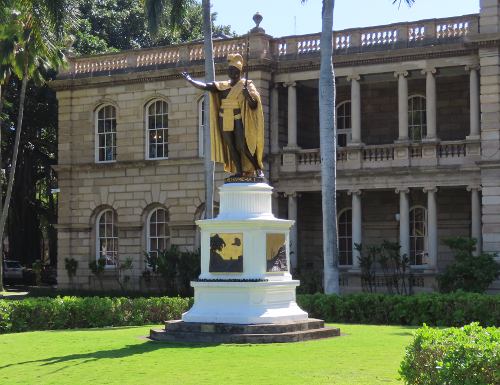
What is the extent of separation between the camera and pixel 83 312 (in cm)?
2189

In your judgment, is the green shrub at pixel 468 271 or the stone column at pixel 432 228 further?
the stone column at pixel 432 228

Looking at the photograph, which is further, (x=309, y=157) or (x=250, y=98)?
(x=309, y=157)

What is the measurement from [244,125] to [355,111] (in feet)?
61.3

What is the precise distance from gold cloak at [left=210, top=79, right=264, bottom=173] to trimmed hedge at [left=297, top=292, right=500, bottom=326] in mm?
5144

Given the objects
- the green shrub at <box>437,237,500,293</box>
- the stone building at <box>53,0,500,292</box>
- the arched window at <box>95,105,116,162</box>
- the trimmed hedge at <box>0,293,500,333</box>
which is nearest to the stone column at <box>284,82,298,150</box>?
the stone building at <box>53,0,500,292</box>

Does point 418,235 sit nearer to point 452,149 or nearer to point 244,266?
point 452,149

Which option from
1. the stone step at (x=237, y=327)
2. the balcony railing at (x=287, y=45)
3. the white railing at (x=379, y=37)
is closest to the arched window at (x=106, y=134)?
the balcony railing at (x=287, y=45)

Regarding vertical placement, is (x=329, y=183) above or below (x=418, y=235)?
above

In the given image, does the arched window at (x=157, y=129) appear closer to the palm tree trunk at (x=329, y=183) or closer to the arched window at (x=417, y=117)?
the arched window at (x=417, y=117)

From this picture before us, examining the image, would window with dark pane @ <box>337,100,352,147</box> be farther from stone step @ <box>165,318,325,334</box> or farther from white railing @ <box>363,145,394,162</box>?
stone step @ <box>165,318,325,334</box>

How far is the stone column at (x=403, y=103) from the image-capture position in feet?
116

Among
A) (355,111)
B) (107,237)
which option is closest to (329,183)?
(355,111)

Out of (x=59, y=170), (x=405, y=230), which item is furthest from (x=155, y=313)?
(x=59, y=170)

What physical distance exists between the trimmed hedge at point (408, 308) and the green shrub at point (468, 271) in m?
9.67
